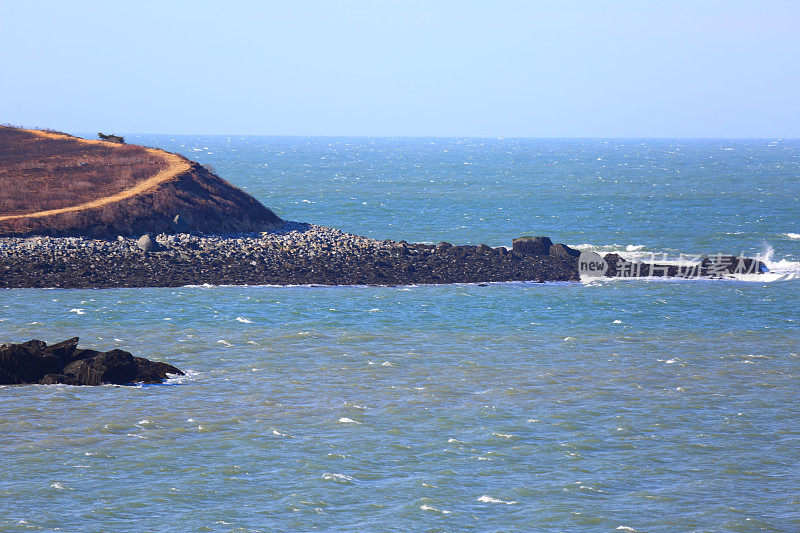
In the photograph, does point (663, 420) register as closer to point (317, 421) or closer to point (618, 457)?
point (618, 457)

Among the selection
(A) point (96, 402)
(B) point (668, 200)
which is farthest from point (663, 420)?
(B) point (668, 200)

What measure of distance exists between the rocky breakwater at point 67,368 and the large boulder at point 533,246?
110ft

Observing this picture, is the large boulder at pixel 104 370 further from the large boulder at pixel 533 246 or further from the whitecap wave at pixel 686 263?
the large boulder at pixel 533 246

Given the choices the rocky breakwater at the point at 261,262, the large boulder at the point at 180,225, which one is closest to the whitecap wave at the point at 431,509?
the rocky breakwater at the point at 261,262

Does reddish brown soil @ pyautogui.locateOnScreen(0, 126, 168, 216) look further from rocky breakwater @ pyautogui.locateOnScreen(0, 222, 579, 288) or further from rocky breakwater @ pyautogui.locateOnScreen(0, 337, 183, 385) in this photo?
rocky breakwater @ pyautogui.locateOnScreen(0, 337, 183, 385)

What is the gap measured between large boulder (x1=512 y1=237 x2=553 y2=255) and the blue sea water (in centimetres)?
681

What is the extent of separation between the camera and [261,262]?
5516 cm

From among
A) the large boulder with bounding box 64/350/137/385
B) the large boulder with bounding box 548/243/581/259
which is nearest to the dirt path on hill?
the large boulder with bounding box 548/243/581/259

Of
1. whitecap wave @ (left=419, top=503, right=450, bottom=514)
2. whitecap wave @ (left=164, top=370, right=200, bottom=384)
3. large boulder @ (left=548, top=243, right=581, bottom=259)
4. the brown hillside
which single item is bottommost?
whitecap wave @ (left=164, top=370, right=200, bottom=384)

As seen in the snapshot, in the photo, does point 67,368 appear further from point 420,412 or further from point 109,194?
point 109,194

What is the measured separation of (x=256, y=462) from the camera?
23.3 metres

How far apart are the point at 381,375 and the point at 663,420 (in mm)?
10175

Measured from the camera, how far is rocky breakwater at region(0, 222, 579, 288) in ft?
166

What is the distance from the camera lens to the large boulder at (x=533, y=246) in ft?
197
